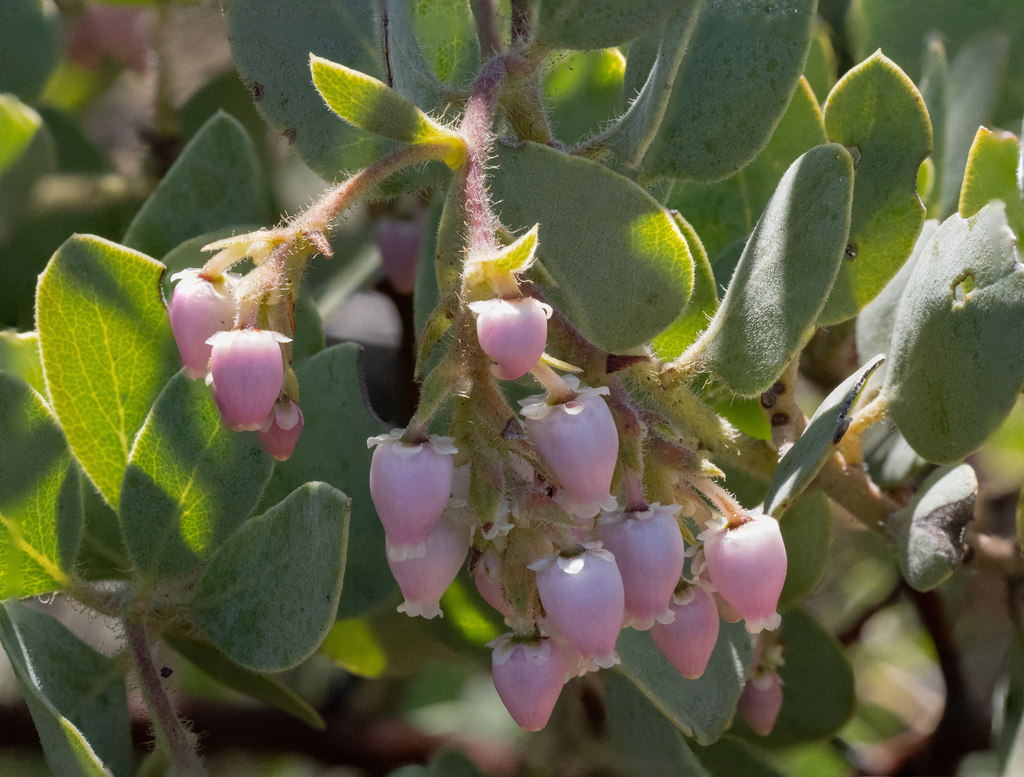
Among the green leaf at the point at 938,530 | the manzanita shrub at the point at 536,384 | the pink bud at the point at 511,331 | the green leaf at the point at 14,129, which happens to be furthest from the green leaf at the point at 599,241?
the green leaf at the point at 14,129

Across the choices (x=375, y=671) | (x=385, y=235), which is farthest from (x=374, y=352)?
(x=375, y=671)

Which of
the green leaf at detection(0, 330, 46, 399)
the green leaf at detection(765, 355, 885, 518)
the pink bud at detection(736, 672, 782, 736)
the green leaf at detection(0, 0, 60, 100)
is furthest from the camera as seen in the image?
the green leaf at detection(0, 0, 60, 100)

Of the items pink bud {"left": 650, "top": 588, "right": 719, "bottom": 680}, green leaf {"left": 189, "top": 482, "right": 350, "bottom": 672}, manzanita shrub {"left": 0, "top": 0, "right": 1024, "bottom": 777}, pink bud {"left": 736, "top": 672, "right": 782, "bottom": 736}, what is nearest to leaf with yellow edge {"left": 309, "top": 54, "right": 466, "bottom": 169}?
manzanita shrub {"left": 0, "top": 0, "right": 1024, "bottom": 777}

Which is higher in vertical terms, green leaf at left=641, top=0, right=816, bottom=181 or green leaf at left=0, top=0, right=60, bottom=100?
green leaf at left=641, top=0, right=816, bottom=181

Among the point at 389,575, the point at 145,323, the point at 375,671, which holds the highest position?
the point at 145,323

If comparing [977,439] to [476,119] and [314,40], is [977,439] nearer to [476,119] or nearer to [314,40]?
[476,119]

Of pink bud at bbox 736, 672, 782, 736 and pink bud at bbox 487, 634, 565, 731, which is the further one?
pink bud at bbox 736, 672, 782, 736

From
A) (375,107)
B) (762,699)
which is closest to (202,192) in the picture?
(375,107)

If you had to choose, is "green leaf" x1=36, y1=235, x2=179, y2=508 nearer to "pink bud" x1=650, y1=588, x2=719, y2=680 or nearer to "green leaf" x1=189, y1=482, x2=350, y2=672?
"green leaf" x1=189, y1=482, x2=350, y2=672
